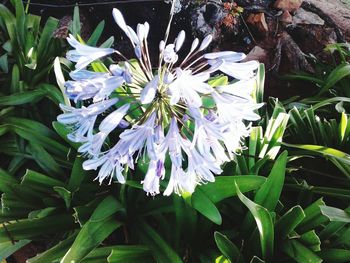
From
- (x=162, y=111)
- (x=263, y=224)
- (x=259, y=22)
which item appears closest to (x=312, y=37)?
(x=259, y=22)

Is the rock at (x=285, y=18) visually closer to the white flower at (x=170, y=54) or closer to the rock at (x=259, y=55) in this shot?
the rock at (x=259, y=55)

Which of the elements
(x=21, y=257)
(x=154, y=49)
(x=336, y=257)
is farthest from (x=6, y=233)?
(x=154, y=49)

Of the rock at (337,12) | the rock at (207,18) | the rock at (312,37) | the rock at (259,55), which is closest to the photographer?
the rock at (207,18)

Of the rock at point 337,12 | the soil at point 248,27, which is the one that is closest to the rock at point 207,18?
the soil at point 248,27

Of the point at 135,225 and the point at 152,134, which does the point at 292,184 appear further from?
the point at 152,134

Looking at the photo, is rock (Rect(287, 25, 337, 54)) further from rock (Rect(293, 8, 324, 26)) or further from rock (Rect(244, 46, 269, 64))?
rock (Rect(244, 46, 269, 64))
